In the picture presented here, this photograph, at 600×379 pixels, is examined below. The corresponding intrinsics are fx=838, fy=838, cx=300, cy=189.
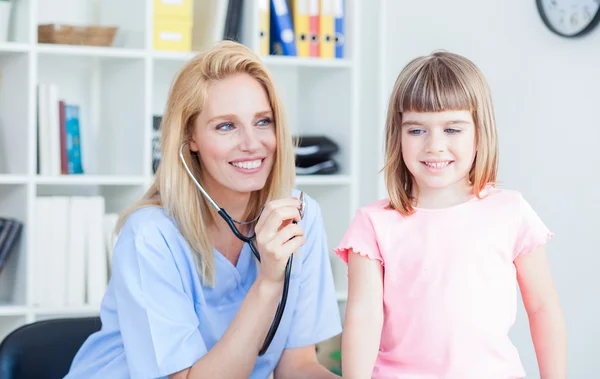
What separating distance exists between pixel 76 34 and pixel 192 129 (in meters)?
1.26

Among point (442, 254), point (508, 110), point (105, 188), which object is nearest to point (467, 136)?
point (442, 254)

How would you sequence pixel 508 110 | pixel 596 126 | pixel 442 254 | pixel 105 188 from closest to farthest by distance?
pixel 442 254
pixel 596 126
pixel 508 110
pixel 105 188

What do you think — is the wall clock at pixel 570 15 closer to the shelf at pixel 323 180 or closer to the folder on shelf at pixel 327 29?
the folder on shelf at pixel 327 29

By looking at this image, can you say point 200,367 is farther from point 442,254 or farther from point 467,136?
point 467,136

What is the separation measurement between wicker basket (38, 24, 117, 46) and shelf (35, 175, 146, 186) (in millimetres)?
436

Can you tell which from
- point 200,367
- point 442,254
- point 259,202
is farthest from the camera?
point 259,202

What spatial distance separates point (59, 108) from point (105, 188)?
1.26 feet

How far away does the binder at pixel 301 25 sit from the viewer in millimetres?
2814

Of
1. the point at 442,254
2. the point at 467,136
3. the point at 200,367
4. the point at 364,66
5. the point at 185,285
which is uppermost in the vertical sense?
the point at 364,66

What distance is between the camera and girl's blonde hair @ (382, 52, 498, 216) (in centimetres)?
122

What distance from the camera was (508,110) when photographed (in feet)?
7.95

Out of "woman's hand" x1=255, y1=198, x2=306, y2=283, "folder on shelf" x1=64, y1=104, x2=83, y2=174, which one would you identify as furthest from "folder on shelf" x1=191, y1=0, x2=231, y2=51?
"woman's hand" x1=255, y1=198, x2=306, y2=283

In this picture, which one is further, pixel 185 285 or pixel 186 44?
pixel 186 44

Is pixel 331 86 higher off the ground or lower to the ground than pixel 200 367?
higher
